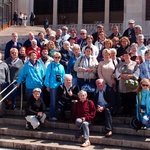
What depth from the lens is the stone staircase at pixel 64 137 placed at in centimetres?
772

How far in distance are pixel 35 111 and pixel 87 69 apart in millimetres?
1706

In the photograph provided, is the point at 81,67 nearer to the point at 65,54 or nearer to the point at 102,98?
the point at 102,98

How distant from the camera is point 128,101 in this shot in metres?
8.75

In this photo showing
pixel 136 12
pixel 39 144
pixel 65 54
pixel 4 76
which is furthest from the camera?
pixel 136 12

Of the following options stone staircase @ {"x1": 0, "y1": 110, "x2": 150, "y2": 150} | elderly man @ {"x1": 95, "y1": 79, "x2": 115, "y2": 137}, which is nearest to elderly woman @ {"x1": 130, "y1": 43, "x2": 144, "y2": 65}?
elderly man @ {"x1": 95, "y1": 79, "x2": 115, "y2": 137}

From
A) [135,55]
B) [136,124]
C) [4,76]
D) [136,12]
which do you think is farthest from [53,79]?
[136,12]

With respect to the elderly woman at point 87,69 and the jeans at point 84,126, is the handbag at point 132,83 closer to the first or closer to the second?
the elderly woman at point 87,69

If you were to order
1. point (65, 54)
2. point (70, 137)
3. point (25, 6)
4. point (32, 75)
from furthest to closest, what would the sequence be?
point (25, 6), point (65, 54), point (32, 75), point (70, 137)

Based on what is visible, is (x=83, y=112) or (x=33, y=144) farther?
(x=83, y=112)

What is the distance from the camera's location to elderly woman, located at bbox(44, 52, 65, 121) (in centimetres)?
878

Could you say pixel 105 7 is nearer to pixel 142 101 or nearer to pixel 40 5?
pixel 40 5

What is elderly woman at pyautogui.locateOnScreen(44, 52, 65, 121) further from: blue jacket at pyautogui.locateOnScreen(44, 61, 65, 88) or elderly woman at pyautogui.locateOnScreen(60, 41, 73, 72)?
elderly woman at pyautogui.locateOnScreen(60, 41, 73, 72)

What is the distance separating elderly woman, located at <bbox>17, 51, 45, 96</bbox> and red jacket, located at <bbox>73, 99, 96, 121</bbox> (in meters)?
1.40

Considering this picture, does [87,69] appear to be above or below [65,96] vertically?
above
